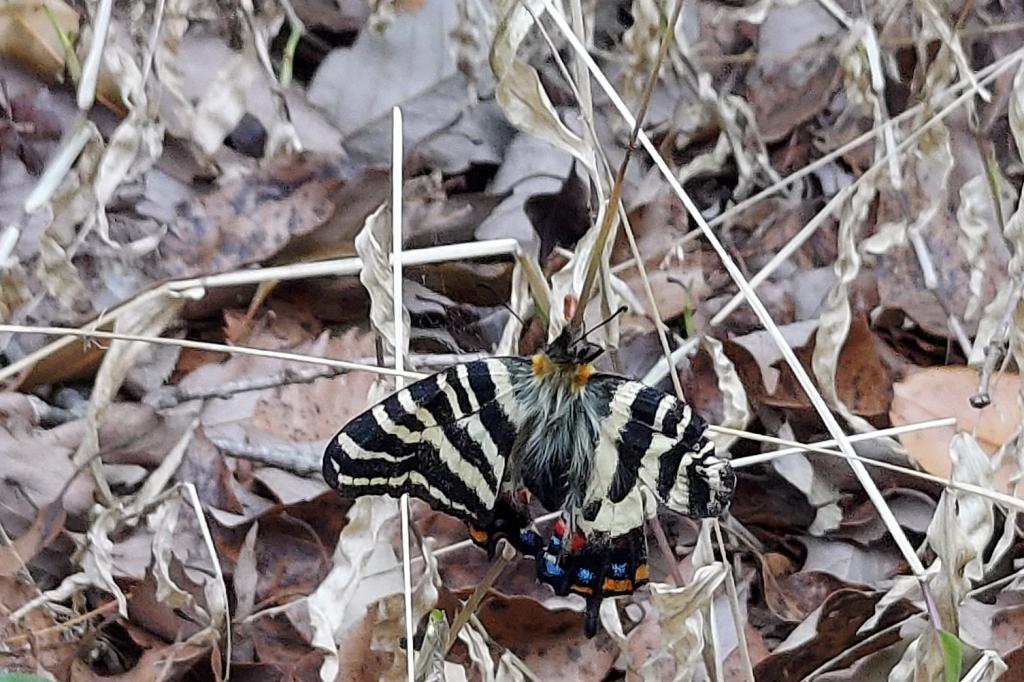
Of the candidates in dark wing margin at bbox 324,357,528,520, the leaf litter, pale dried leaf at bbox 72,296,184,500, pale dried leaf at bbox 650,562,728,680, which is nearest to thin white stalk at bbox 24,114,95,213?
the leaf litter

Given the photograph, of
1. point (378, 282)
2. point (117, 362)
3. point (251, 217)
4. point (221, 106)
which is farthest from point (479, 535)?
point (221, 106)

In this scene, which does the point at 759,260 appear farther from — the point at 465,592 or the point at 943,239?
the point at 465,592

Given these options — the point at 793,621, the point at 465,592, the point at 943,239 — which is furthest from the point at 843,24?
the point at 465,592

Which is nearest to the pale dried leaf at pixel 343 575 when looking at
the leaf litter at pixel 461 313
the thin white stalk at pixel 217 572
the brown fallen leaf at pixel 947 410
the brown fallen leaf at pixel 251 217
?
the leaf litter at pixel 461 313

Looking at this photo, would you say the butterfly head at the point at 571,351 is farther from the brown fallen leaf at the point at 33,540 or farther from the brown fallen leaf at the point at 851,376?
the brown fallen leaf at the point at 33,540

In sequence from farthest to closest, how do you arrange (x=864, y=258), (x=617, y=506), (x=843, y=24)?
(x=843, y=24) → (x=864, y=258) → (x=617, y=506)

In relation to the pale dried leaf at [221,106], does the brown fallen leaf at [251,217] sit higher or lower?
lower

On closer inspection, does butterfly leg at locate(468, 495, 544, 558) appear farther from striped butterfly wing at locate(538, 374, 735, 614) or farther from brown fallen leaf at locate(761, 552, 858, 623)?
brown fallen leaf at locate(761, 552, 858, 623)
